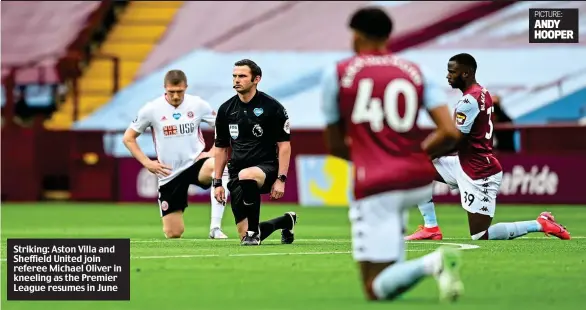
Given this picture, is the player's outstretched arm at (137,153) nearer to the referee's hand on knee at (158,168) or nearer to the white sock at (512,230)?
the referee's hand on knee at (158,168)

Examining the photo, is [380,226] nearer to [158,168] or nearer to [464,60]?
[464,60]

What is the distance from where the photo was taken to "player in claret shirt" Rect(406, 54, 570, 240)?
14602 millimetres

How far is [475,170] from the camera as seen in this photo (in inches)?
593

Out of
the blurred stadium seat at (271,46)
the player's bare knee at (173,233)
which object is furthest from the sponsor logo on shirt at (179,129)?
the blurred stadium seat at (271,46)

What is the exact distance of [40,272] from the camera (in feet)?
32.7

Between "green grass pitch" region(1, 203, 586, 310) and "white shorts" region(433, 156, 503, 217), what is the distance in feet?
1.31

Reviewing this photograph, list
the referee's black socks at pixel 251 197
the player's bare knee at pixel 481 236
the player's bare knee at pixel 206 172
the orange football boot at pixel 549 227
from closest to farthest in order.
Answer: the referee's black socks at pixel 251 197
the orange football boot at pixel 549 227
the player's bare knee at pixel 481 236
the player's bare knee at pixel 206 172

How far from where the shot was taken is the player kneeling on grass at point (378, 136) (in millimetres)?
8578

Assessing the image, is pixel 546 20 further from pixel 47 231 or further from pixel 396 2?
pixel 47 231

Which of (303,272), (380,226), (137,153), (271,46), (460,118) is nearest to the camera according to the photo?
(380,226)

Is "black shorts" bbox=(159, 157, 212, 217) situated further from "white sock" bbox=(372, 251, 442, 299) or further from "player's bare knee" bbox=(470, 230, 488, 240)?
"white sock" bbox=(372, 251, 442, 299)

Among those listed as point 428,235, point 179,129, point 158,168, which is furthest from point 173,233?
point 428,235

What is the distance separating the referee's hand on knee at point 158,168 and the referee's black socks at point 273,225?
215 centimetres

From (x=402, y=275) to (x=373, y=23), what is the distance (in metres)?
1.53
